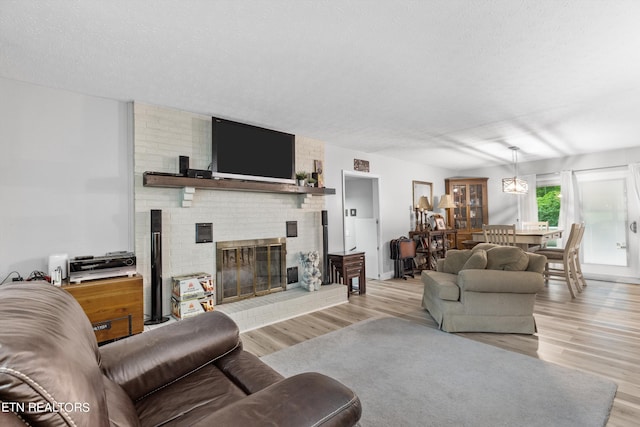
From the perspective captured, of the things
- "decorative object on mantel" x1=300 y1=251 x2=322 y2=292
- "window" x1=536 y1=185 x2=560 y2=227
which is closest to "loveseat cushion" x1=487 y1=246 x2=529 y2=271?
"decorative object on mantel" x1=300 y1=251 x2=322 y2=292

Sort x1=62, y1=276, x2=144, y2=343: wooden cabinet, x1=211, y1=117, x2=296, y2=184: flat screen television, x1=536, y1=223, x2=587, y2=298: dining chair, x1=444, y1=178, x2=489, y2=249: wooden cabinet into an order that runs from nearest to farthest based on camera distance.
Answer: x1=62, y1=276, x2=144, y2=343: wooden cabinet → x1=211, y1=117, x2=296, y2=184: flat screen television → x1=536, y1=223, x2=587, y2=298: dining chair → x1=444, y1=178, x2=489, y2=249: wooden cabinet

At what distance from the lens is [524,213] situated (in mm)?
6637

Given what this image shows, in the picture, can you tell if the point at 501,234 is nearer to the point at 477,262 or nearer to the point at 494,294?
the point at 477,262

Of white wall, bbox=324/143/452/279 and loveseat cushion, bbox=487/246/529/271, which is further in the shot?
white wall, bbox=324/143/452/279

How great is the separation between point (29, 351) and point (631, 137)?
Answer: 6.90m

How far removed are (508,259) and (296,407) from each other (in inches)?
117

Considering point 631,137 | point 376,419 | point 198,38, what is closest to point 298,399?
point 376,419

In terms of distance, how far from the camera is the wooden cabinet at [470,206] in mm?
7133

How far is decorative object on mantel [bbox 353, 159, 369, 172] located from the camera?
5.34 meters

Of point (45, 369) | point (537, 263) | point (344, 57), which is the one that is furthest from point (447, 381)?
point (344, 57)

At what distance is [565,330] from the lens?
3.13 meters

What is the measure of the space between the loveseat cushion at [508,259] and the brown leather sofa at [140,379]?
8.92ft

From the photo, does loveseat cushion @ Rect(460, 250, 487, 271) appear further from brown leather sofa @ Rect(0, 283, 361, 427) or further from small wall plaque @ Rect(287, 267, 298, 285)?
brown leather sofa @ Rect(0, 283, 361, 427)

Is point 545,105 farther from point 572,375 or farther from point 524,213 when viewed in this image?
point 524,213
